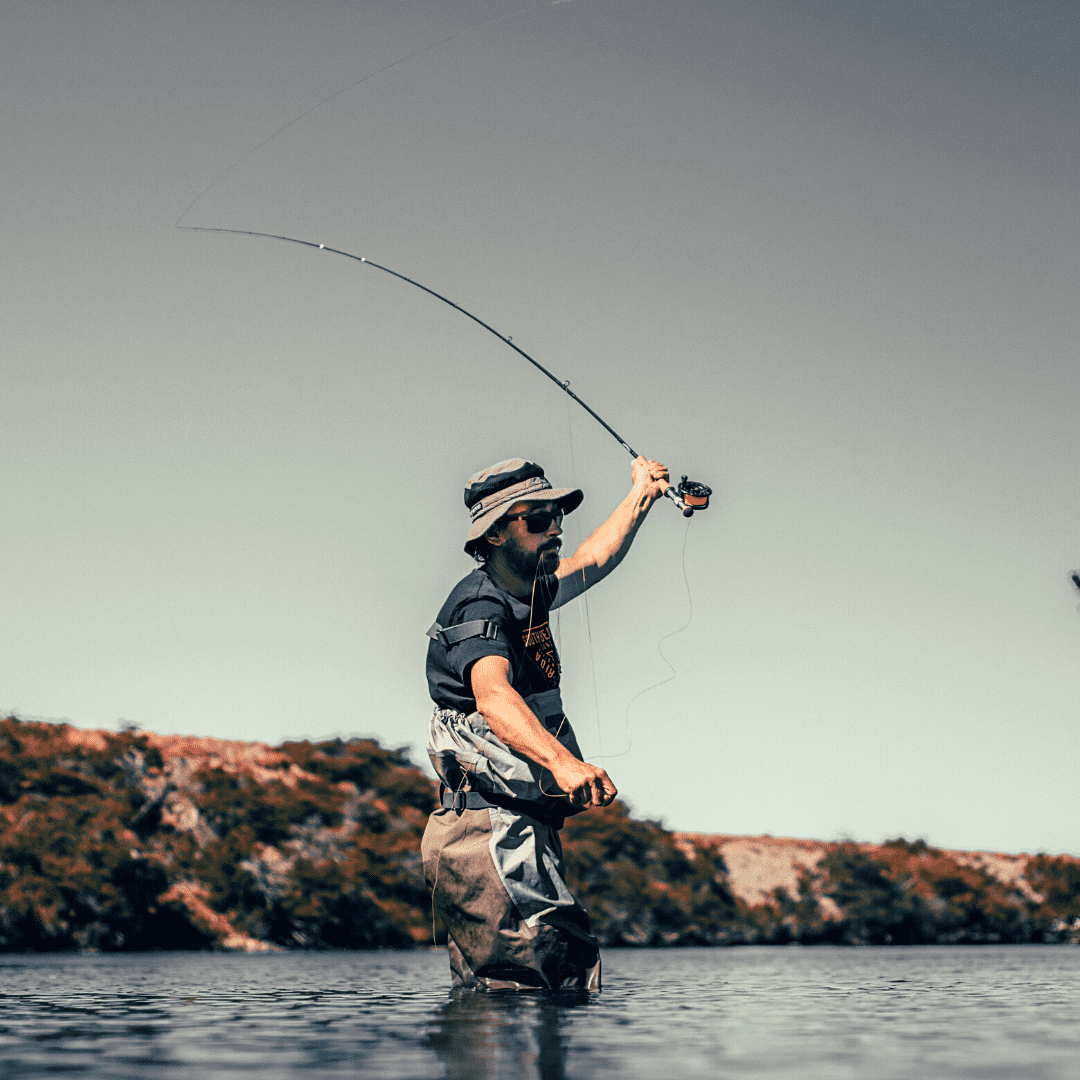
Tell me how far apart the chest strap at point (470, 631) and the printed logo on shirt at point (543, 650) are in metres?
0.25

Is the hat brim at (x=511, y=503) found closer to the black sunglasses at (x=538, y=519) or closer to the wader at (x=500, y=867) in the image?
the black sunglasses at (x=538, y=519)

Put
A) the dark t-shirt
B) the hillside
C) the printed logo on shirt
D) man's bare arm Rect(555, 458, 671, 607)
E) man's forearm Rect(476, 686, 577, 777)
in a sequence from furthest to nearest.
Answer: the hillside → man's bare arm Rect(555, 458, 671, 607) → the printed logo on shirt → the dark t-shirt → man's forearm Rect(476, 686, 577, 777)

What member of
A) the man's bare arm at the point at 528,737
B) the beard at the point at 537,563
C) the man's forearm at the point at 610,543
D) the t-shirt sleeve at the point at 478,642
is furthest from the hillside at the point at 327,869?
the man's bare arm at the point at 528,737

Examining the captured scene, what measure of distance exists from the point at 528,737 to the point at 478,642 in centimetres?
54

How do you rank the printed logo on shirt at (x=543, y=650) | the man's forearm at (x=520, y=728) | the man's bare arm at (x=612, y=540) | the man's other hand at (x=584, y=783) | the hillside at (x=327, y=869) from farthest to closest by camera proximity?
the hillside at (x=327, y=869) → the man's bare arm at (x=612, y=540) → the printed logo on shirt at (x=543, y=650) → the man's forearm at (x=520, y=728) → the man's other hand at (x=584, y=783)

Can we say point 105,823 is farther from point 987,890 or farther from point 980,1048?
point 980,1048

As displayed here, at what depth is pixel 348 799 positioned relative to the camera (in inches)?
1291

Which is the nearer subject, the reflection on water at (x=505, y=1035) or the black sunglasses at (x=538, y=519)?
the reflection on water at (x=505, y=1035)

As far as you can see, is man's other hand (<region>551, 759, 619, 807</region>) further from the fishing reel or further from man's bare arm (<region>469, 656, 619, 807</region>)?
the fishing reel

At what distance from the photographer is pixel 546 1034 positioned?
448 cm

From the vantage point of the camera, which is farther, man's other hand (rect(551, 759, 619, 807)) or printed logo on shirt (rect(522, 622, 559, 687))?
printed logo on shirt (rect(522, 622, 559, 687))

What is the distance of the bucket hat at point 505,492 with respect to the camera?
6.51m

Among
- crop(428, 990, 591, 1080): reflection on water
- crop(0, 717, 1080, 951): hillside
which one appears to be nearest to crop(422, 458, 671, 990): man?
crop(428, 990, 591, 1080): reflection on water

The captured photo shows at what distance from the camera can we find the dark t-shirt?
6191 mm
